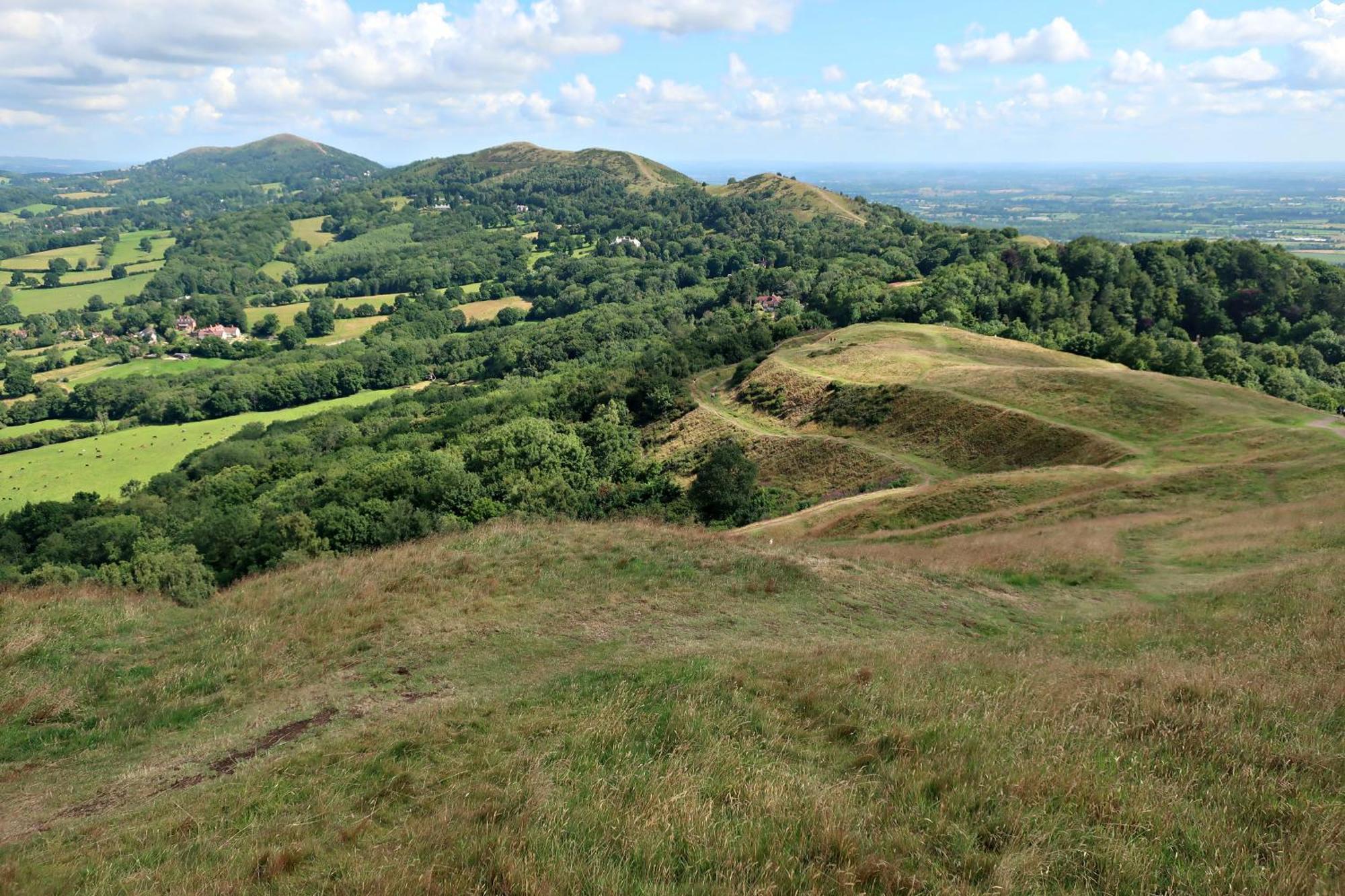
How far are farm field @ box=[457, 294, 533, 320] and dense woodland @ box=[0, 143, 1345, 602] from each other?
4956mm

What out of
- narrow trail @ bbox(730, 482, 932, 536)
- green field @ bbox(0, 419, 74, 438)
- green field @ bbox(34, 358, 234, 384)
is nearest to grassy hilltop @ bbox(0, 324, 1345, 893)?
narrow trail @ bbox(730, 482, 932, 536)

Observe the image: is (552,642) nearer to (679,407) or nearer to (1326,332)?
(679,407)

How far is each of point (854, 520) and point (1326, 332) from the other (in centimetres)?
8657

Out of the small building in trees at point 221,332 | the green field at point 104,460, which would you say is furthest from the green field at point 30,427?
the small building in trees at point 221,332

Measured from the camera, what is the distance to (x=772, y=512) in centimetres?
3672

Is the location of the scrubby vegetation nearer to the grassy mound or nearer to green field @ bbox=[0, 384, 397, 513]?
the grassy mound

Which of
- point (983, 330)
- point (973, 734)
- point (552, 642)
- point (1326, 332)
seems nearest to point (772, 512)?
point (552, 642)

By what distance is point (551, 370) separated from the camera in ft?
370

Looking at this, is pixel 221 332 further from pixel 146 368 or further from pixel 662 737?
pixel 662 737

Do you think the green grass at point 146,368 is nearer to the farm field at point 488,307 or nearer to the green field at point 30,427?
the green field at point 30,427

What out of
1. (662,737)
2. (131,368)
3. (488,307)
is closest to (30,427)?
(131,368)

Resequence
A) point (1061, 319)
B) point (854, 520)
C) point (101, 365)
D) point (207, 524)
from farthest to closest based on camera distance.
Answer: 1. point (101, 365)
2. point (1061, 319)
3. point (207, 524)
4. point (854, 520)

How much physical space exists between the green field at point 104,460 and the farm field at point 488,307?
73.2 metres

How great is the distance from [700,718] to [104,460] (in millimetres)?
106604
